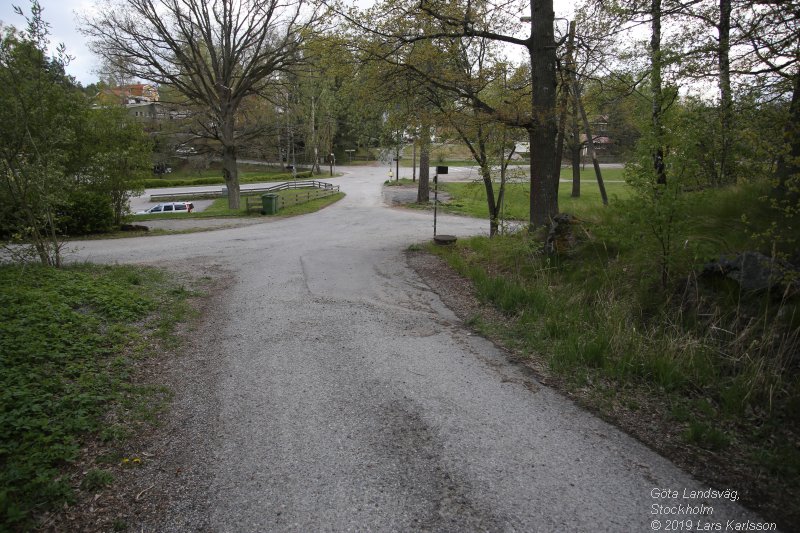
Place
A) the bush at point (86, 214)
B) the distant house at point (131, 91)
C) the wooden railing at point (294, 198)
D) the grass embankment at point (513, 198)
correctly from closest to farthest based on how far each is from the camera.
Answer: the grass embankment at point (513, 198) < the bush at point (86, 214) < the wooden railing at point (294, 198) < the distant house at point (131, 91)

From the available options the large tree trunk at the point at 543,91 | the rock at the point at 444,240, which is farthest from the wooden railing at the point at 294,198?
the large tree trunk at the point at 543,91

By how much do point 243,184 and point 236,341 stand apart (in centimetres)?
4641

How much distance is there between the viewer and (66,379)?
4688 mm

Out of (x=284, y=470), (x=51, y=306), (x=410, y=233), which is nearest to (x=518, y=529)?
(x=284, y=470)

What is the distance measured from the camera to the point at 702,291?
619 cm

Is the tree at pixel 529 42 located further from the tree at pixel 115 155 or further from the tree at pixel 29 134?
the tree at pixel 115 155

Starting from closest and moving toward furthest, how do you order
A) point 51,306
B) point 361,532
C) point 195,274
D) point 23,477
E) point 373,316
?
point 361,532 < point 23,477 < point 51,306 < point 373,316 < point 195,274

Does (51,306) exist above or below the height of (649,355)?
above

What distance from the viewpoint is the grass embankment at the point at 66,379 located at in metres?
3.37

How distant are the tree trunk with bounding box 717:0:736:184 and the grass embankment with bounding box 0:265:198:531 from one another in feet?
26.7

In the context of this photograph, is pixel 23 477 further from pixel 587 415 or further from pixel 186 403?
pixel 587 415

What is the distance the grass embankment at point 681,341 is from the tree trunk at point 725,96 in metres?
1.01

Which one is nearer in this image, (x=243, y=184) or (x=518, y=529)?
(x=518, y=529)

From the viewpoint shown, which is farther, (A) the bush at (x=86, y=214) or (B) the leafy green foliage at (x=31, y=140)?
(A) the bush at (x=86, y=214)
